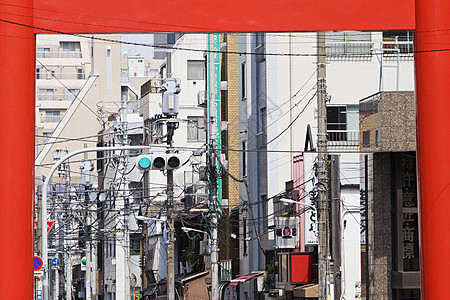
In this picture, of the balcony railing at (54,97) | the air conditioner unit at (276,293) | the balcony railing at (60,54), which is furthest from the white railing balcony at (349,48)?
the balcony railing at (60,54)

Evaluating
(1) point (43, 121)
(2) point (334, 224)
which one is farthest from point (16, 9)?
(1) point (43, 121)

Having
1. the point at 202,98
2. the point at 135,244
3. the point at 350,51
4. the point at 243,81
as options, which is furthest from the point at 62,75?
the point at 350,51

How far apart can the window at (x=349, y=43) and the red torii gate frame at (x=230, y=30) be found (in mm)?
26982

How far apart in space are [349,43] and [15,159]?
2885cm

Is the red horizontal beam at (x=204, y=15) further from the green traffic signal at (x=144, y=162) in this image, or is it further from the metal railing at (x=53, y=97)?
the metal railing at (x=53, y=97)

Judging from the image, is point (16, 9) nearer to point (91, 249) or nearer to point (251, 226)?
point (251, 226)

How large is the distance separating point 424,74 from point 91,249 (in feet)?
125

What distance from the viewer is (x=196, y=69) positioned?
56.9 m

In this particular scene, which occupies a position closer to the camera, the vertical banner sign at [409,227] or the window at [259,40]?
the vertical banner sign at [409,227]

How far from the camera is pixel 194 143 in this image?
2238 inches

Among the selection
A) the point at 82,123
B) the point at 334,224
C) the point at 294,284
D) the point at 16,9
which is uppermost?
the point at 82,123

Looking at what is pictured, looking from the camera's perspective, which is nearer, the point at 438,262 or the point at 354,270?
the point at 438,262

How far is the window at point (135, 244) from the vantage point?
63781mm

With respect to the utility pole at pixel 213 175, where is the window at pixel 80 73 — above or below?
above
